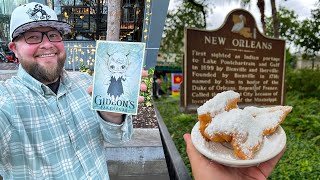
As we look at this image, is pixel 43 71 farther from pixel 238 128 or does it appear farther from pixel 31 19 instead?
pixel 238 128

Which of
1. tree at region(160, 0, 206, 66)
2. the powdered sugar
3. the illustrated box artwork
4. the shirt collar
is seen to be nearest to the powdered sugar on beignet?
the powdered sugar

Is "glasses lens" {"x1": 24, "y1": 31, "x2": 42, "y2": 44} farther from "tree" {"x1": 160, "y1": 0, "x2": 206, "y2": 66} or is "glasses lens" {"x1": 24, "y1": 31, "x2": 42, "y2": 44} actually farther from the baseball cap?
"tree" {"x1": 160, "y1": 0, "x2": 206, "y2": 66}

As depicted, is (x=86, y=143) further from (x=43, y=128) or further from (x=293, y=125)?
(x=293, y=125)

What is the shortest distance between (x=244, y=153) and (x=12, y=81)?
1.27m

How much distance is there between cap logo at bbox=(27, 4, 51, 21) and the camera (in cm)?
174

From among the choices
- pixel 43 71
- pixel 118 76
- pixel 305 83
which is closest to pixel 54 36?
pixel 43 71

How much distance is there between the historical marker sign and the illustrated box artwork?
6.93ft

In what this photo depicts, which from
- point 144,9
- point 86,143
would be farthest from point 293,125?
point 86,143

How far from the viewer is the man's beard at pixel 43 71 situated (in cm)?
177

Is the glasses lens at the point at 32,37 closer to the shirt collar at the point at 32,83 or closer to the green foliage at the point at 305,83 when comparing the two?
the shirt collar at the point at 32,83

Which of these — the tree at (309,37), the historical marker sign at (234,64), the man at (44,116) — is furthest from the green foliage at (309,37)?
the man at (44,116)

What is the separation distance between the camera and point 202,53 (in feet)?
12.0

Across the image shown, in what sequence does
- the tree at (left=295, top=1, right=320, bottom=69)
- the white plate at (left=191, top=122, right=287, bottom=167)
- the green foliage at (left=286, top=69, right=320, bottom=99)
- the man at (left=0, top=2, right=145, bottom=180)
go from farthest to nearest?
the tree at (left=295, top=1, right=320, bottom=69)
the green foliage at (left=286, top=69, right=320, bottom=99)
the man at (left=0, top=2, right=145, bottom=180)
the white plate at (left=191, top=122, right=287, bottom=167)

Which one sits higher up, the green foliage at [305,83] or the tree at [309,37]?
the tree at [309,37]
